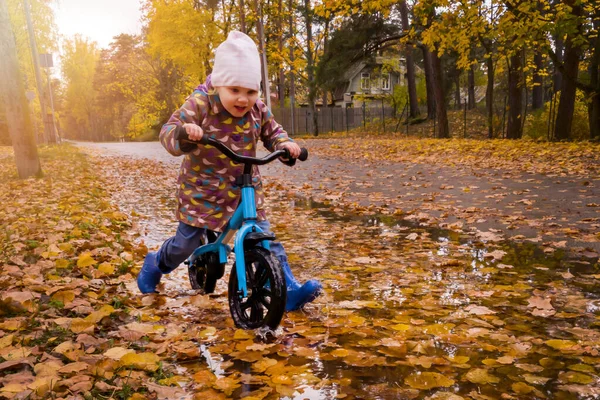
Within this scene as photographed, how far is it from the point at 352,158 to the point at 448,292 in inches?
471

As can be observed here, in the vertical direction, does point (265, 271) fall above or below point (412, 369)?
above

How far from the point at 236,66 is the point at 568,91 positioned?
50.6 ft

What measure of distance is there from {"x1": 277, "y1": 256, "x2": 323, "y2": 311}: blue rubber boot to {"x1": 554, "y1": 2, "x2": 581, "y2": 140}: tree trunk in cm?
1497

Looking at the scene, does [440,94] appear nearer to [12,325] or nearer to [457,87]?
[12,325]

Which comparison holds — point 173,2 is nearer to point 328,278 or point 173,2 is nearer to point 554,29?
point 554,29

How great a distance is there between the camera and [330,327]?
301 centimetres

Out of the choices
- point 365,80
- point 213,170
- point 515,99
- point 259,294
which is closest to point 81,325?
point 259,294

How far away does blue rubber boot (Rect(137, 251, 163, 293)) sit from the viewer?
359 cm

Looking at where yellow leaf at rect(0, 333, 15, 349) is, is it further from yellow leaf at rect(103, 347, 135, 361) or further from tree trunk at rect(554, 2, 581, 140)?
tree trunk at rect(554, 2, 581, 140)

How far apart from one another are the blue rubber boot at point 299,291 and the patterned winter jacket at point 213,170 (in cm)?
41

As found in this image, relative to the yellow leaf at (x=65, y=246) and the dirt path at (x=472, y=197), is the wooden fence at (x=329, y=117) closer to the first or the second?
the dirt path at (x=472, y=197)

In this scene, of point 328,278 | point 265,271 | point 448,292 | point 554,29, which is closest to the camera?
point 265,271

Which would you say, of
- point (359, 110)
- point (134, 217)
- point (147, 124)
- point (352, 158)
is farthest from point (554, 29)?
point (147, 124)

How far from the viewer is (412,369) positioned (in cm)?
242
